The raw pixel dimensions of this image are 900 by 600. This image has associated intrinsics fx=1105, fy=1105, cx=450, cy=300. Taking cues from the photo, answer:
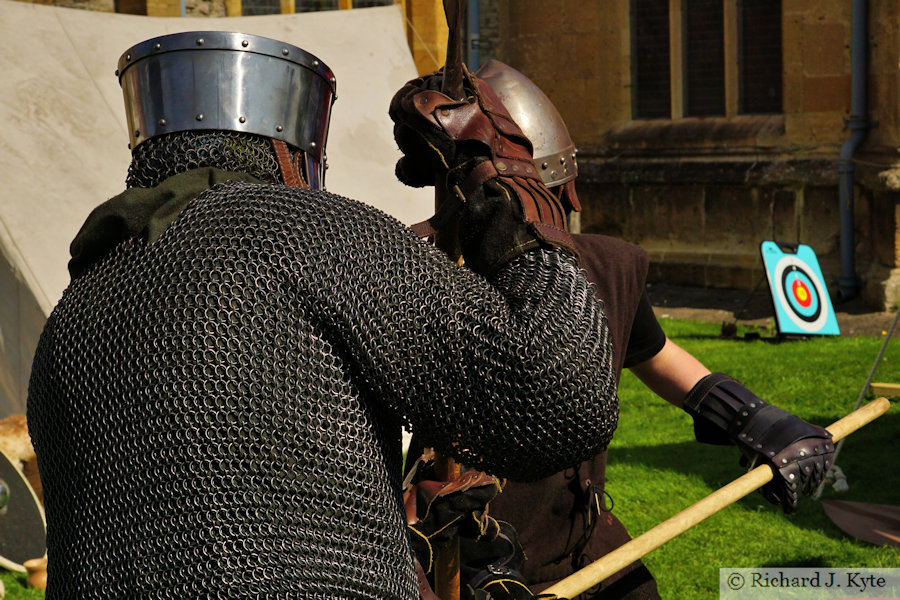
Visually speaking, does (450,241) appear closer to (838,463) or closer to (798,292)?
(838,463)

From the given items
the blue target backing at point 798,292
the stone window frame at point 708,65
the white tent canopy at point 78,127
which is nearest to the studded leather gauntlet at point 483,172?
the white tent canopy at point 78,127

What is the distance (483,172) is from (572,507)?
1.24 metres

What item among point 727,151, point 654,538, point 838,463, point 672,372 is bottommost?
point 838,463

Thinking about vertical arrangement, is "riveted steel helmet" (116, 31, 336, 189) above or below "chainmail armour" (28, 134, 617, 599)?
above

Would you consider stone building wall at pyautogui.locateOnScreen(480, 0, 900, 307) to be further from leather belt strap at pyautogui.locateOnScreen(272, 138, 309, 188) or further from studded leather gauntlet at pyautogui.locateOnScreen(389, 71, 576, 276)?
leather belt strap at pyautogui.locateOnScreen(272, 138, 309, 188)

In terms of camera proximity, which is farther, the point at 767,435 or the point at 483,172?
the point at 767,435

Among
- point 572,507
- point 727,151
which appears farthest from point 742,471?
point 727,151

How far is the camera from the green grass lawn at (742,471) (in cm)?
479

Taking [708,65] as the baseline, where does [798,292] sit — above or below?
below

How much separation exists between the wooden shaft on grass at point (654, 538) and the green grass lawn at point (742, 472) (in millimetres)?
1844

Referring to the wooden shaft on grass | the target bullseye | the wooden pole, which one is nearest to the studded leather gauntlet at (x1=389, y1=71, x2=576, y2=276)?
the wooden pole

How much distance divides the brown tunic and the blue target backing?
6.67 metres

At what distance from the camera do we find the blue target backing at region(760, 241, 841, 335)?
9262mm

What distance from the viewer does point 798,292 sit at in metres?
9.70
